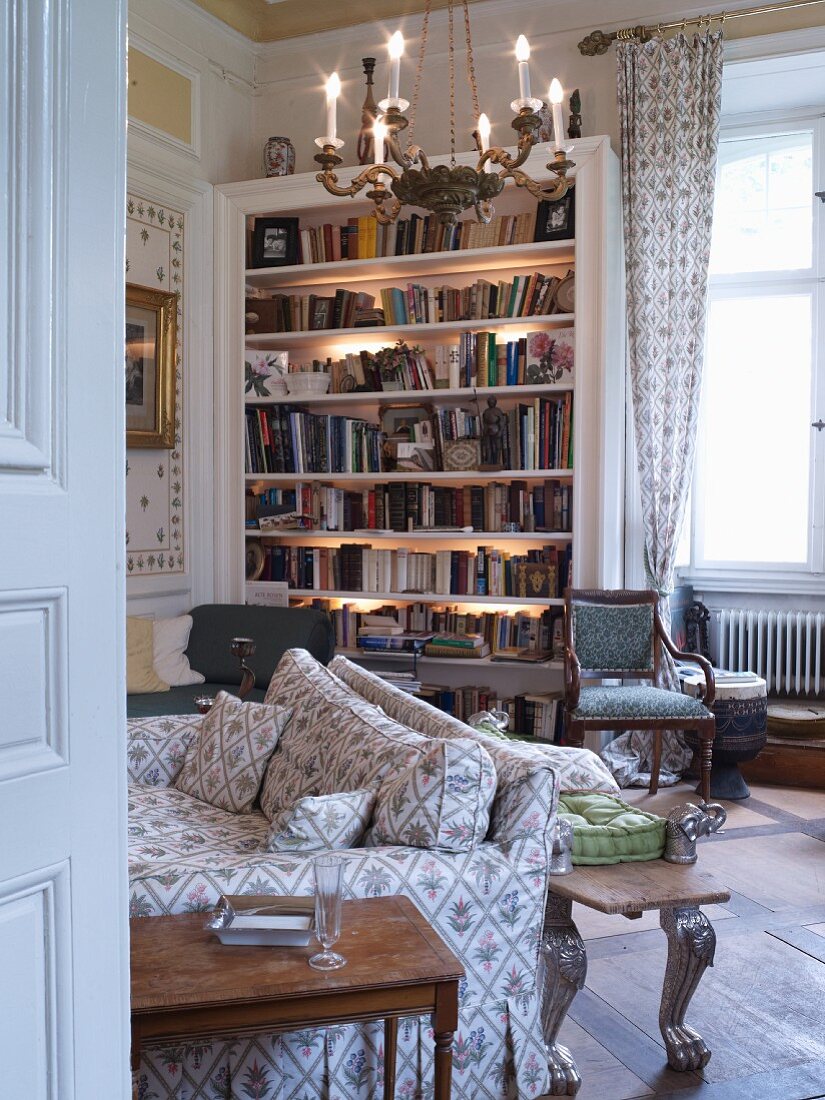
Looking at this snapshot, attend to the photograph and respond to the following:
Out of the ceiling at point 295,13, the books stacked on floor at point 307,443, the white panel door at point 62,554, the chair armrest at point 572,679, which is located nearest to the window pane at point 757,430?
the chair armrest at point 572,679

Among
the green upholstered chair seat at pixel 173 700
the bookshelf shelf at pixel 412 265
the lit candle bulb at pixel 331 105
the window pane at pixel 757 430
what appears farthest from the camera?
the window pane at pixel 757 430

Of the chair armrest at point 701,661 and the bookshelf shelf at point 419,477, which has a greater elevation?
the bookshelf shelf at point 419,477

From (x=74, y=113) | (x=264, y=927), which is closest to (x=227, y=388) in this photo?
(x=264, y=927)

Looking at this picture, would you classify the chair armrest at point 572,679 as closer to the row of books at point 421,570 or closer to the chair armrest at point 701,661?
the chair armrest at point 701,661

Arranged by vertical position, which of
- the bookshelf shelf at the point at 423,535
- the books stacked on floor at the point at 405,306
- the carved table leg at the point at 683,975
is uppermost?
the books stacked on floor at the point at 405,306

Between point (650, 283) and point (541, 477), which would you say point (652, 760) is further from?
point (650, 283)

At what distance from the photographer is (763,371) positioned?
581cm

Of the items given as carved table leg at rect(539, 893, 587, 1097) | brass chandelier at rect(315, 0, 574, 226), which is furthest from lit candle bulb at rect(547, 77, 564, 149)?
carved table leg at rect(539, 893, 587, 1097)

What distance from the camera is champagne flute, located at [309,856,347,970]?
1890 millimetres

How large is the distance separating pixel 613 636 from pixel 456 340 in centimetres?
181

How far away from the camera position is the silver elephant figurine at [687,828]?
8.24 ft

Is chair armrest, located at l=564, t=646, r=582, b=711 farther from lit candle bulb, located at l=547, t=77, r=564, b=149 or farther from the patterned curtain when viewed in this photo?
lit candle bulb, located at l=547, t=77, r=564, b=149

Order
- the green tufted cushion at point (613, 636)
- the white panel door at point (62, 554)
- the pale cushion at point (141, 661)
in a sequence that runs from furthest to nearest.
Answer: the green tufted cushion at point (613, 636), the pale cushion at point (141, 661), the white panel door at point (62, 554)

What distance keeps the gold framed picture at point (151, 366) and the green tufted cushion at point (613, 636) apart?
2311 millimetres
